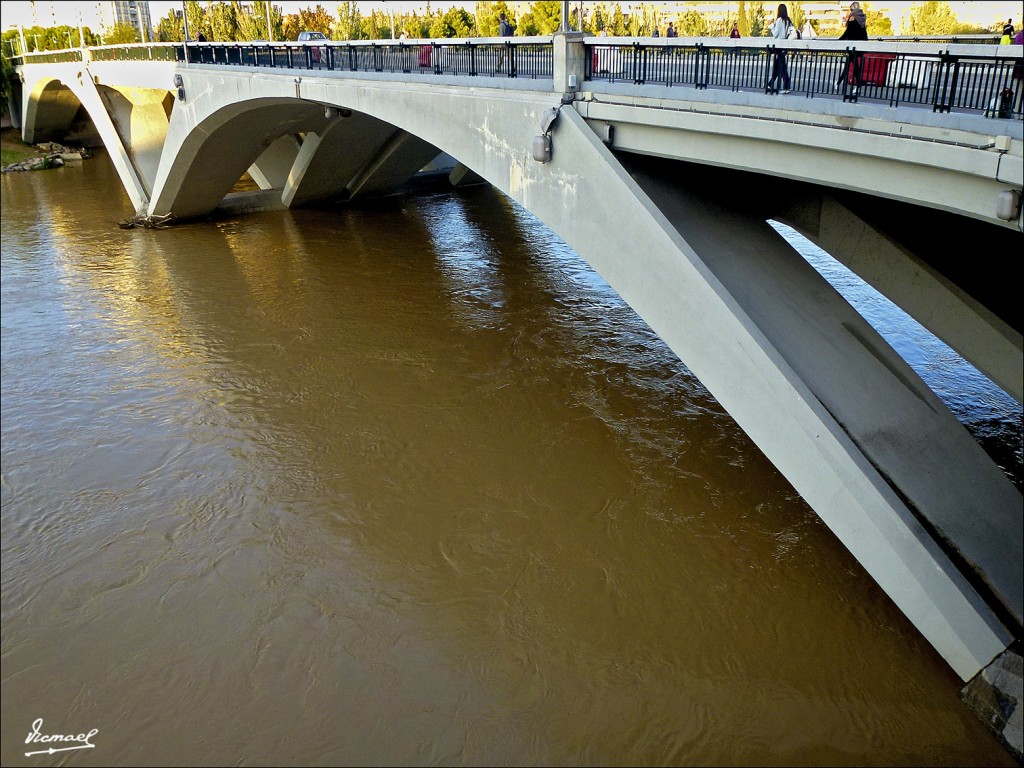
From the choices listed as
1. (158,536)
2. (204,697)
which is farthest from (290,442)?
(204,697)

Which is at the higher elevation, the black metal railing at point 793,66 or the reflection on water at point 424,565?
the black metal railing at point 793,66

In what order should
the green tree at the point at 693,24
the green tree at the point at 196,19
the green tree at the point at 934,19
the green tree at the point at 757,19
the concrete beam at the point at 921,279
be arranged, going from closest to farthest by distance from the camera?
the concrete beam at the point at 921,279, the green tree at the point at 757,19, the green tree at the point at 693,24, the green tree at the point at 934,19, the green tree at the point at 196,19

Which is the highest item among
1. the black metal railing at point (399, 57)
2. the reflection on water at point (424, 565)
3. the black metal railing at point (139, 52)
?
the black metal railing at point (139, 52)

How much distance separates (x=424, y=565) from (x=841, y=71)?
5.82 metres

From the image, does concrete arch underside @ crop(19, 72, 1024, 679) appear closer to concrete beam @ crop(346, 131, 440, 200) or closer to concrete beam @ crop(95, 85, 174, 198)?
concrete beam @ crop(346, 131, 440, 200)

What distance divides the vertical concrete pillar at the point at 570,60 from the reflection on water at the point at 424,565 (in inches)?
164

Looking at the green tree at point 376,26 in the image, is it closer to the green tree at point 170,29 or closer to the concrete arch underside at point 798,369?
the green tree at point 170,29

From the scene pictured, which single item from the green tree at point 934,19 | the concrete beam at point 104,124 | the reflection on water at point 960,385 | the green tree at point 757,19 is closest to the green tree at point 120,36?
the concrete beam at point 104,124

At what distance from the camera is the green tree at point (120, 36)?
4794 centimetres

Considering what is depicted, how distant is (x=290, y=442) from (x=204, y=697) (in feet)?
14.7

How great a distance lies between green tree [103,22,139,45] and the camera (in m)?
47.9

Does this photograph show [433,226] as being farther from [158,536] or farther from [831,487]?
[831,487]

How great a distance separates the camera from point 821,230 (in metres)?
8.70

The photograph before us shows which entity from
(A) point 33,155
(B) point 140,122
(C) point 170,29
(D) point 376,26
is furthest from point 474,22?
(C) point 170,29
